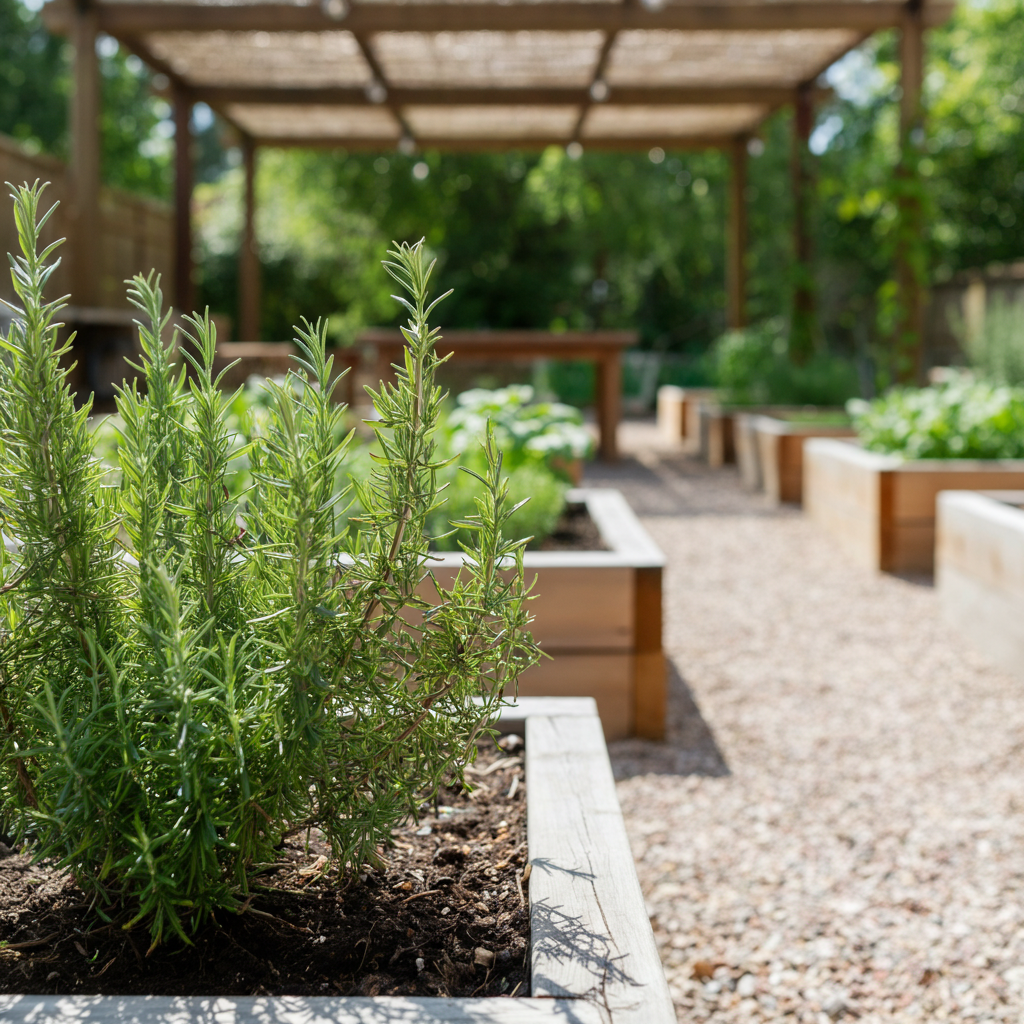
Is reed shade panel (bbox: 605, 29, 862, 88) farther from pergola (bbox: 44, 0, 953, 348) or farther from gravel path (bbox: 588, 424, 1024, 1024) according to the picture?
gravel path (bbox: 588, 424, 1024, 1024)

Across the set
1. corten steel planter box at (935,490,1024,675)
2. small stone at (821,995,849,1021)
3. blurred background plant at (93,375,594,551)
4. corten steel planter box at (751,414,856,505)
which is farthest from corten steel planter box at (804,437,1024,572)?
small stone at (821,995,849,1021)

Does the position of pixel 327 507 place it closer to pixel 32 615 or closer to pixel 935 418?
pixel 32 615

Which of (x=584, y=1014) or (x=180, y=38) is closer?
(x=584, y=1014)

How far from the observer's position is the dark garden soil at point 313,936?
0.83 metres

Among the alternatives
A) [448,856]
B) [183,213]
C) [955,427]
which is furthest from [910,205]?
[448,856]

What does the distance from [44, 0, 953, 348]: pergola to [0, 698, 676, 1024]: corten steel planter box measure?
6.87 m

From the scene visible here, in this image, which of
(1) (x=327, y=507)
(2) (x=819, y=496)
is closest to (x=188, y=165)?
(2) (x=819, y=496)

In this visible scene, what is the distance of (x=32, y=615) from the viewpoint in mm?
843

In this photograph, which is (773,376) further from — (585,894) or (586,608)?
(585,894)

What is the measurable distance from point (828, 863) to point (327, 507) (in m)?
1.62

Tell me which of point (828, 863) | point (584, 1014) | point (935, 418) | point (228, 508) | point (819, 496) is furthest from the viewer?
point (819, 496)

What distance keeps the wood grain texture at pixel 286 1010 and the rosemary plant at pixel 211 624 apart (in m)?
0.05

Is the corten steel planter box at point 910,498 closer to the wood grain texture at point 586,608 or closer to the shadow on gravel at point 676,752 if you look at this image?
the shadow on gravel at point 676,752

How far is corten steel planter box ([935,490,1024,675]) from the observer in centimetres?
320
